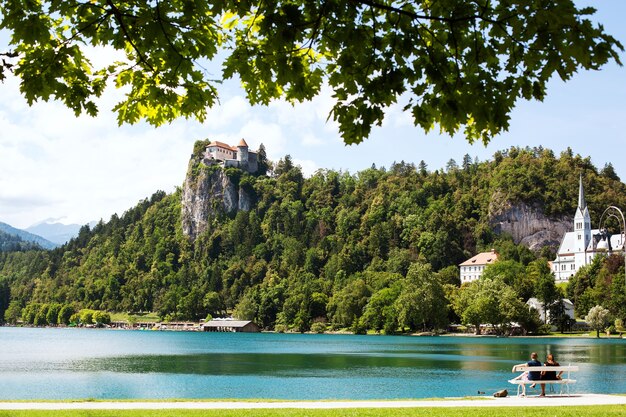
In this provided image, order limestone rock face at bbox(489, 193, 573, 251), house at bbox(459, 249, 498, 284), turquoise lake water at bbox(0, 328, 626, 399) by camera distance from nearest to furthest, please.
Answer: turquoise lake water at bbox(0, 328, 626, 399)
house at bbox(459, 249, 498, 284)
limestone rock face at bbox(489, 193, 573, 251)

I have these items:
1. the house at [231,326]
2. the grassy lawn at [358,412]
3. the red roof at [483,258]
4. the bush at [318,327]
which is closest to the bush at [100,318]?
the house at [231,326]

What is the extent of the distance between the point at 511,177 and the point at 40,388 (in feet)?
528

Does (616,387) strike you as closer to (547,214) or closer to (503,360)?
(503,360)

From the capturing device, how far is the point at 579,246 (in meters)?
154

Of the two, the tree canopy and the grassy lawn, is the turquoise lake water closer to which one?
the grassy lawn

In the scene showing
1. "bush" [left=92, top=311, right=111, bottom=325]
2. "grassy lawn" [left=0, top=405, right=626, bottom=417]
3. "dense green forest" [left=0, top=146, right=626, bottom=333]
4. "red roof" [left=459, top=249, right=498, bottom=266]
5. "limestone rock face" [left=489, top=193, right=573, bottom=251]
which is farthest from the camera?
"bush" [left=92, top=311, right=111, bottom=325]

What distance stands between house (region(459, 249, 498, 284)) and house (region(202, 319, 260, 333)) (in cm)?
4923

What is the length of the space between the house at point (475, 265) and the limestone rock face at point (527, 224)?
61.3 feet

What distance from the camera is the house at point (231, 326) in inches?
6171

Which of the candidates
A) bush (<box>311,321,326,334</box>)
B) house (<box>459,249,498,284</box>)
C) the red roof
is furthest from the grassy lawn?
the red roof

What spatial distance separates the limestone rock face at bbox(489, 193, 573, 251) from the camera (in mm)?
174625

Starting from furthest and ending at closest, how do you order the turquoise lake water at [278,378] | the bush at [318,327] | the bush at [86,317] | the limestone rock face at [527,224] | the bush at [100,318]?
the bush at [86,317]
the bush at [100,318]
the limestone rock face at [527,224]
the bush at [318,327]
the turquoise lake water at [278,378]

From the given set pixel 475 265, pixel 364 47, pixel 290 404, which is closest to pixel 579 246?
pixel 475 265

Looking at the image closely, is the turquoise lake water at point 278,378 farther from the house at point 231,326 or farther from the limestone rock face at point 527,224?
the limestone rock face at point 527,224
